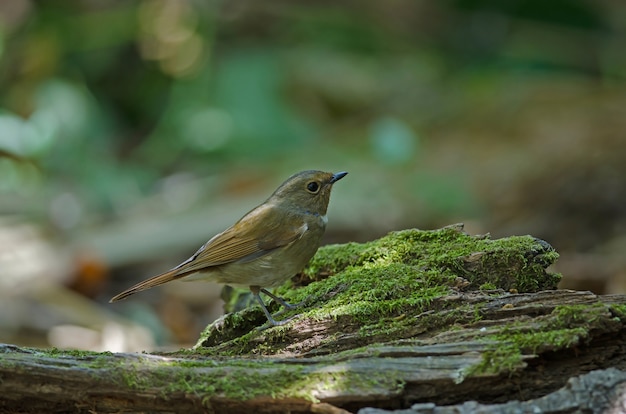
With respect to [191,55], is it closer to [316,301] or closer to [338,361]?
[316,301]

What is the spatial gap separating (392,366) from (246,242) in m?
1.94

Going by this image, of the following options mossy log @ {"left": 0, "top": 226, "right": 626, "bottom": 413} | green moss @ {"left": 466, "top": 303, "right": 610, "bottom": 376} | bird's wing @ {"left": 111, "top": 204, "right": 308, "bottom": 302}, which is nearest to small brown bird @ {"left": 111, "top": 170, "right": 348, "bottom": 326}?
bird's wing @ {"left": 111, "top": 204, "right": 308, "bottom": 302}

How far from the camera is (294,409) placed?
2957 millimetres

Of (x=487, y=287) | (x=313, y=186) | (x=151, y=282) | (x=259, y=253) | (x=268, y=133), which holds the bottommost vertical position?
(x=487, y=287)

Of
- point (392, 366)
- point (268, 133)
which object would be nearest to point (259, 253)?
point (392, 366)

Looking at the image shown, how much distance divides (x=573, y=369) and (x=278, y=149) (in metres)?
7.62

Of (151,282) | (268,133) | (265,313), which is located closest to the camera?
(265,313)

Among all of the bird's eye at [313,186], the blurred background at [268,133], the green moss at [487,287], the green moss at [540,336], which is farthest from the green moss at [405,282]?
the blurred background at [268,133]

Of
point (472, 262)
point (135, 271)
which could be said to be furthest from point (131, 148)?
point (472, 262)

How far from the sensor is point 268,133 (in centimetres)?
1055

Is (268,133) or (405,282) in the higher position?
(268,133)

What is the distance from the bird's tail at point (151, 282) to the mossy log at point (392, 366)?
0.93 m

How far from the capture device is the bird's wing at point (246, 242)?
4.66 metres

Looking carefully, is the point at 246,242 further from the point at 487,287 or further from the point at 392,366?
the point at 392,366
